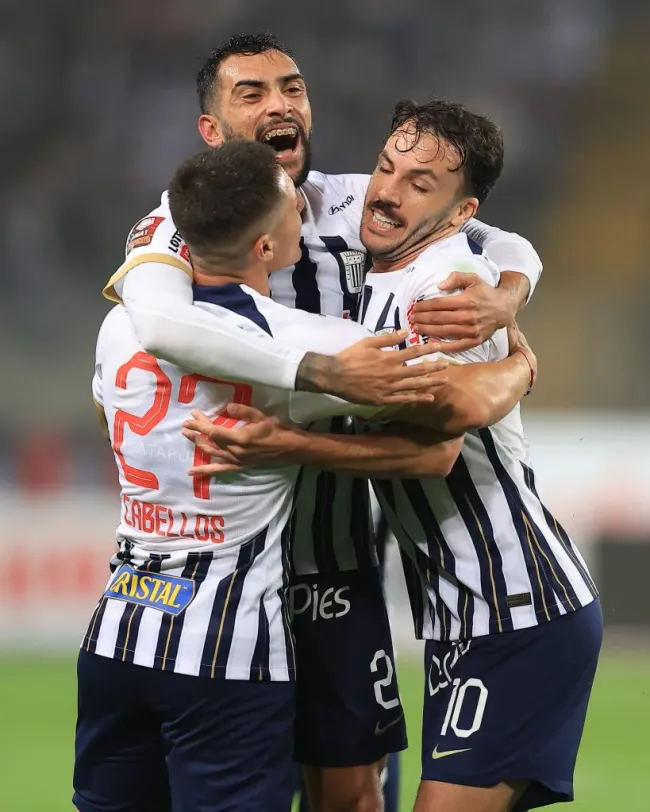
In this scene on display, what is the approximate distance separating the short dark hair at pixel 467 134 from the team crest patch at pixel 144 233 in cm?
61

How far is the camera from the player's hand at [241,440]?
228 centimetres

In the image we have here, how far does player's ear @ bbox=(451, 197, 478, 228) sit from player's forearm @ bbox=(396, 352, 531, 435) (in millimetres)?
376

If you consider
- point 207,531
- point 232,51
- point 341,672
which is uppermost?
point 232,51

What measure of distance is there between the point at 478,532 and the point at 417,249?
0.65m

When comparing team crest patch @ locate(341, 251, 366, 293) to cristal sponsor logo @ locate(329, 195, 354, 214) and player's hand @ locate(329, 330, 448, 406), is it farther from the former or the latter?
player's hand @ locate(329, 330, 448, 406)

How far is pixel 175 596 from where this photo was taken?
2367 mm

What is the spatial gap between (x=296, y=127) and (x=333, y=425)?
93 cm

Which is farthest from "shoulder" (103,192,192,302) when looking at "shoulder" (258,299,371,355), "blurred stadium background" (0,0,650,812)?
"blurred stadium background" (0,0,650,812)

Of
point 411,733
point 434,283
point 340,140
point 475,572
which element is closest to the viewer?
point 434,283

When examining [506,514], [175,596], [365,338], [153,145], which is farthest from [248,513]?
[153,145]

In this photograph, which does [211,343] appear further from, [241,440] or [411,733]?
[411,733]


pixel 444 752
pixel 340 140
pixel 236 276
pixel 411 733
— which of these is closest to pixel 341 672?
pixel 444 752

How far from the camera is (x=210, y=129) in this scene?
3.25m

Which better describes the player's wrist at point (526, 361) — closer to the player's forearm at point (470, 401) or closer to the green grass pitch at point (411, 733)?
the player's forearm at point (470, 401)
